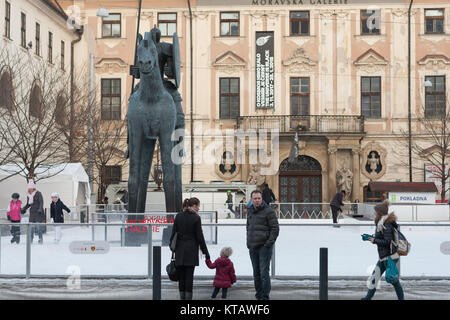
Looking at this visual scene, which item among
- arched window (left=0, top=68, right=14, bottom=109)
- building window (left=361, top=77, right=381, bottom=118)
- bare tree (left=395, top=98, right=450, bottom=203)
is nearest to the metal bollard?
arched window (left=0, top=68, right=14, bottom=109)

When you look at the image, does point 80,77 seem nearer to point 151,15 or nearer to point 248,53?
point 151,15

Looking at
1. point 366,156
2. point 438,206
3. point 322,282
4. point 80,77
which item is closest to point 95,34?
point 80,77

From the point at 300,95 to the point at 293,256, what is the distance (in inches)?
1287

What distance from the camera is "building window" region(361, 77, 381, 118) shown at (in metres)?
43.9

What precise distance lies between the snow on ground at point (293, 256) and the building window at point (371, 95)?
3224 cm

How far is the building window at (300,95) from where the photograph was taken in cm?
4403

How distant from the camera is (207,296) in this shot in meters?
10.6

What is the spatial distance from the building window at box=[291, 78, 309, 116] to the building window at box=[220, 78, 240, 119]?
324cm

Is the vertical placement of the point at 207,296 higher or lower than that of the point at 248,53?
lower

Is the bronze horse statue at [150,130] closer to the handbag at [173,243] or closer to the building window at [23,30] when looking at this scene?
the handbag at [173,243]

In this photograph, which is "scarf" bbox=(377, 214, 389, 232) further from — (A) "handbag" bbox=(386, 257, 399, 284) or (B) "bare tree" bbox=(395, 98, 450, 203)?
(B) "bare tree" bbox=(395, 98, 450, 203)

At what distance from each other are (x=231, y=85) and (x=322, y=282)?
35.0 metres

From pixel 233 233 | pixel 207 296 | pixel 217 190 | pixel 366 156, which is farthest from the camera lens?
pixel 366 156

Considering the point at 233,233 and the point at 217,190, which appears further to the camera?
the point at 217,190
